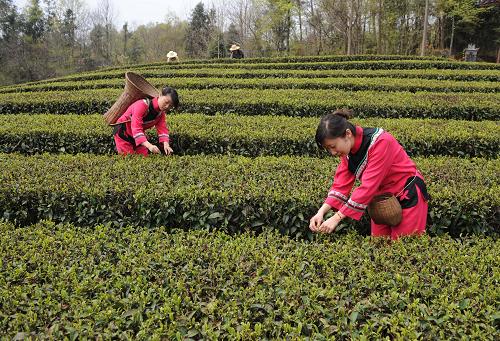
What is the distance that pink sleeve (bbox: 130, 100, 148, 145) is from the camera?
5.18m

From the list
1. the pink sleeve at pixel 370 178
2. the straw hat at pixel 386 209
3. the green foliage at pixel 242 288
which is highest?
the pink sleeve at pixel 370 178

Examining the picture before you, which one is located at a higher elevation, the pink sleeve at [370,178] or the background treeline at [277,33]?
the background treeline at [277,33]

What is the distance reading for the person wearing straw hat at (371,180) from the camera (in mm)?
2932

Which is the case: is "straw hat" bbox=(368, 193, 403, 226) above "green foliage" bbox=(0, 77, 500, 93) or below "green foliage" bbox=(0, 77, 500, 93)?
below

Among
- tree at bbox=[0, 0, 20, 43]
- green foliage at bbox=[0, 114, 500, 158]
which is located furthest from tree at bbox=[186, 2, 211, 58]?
green foliage at bbox=[0, 114, 500, 158]

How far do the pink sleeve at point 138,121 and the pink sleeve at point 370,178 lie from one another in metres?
3.13

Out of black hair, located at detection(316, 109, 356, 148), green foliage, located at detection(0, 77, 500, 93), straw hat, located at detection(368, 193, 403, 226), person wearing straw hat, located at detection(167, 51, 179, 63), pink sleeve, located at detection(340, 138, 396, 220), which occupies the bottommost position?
straw hat, located at detection(368, 193, 403, 226)

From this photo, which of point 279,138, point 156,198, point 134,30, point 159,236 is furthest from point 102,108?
point 134,30

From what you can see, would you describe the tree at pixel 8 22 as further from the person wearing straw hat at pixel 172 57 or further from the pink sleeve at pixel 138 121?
the pink sleeve at pixel 138 121

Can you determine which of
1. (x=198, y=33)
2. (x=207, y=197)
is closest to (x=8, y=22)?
(x=198, y=33)

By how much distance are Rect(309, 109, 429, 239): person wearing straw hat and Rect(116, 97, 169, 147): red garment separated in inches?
115

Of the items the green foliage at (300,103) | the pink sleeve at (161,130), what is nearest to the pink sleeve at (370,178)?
the pink sleeve at (161,130)

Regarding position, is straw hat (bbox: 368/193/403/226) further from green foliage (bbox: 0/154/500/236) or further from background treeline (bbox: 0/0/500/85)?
background treeline (bbox: 0/0/500/85)

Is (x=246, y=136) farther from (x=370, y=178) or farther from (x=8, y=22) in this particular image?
(x=8, y=22)
